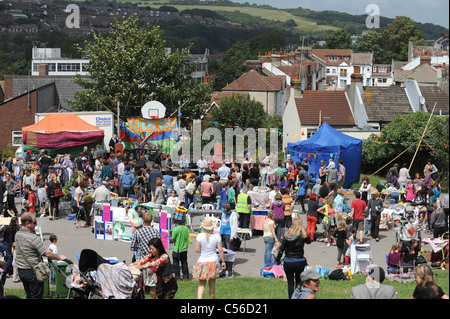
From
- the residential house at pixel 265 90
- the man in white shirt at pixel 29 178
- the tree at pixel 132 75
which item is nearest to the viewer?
the man in white shirt at pixel 29 178

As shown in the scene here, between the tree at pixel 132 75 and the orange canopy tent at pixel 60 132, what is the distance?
9020 mm

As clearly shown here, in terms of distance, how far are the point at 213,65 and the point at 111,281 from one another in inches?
5944

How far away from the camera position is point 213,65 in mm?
159500

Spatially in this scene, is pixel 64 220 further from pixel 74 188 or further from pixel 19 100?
pixel 19 100

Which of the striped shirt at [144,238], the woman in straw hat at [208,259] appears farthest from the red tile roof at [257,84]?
the woman in straw hat at [208,259]

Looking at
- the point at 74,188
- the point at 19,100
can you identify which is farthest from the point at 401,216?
the point at 19,100

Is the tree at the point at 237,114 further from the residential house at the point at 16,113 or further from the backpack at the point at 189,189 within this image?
the backpack at the point at 189,189

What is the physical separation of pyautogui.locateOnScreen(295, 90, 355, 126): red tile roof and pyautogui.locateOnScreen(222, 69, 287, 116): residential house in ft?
98.4

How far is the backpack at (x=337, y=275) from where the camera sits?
46.7ft

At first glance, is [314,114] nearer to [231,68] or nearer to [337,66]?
[231,68]

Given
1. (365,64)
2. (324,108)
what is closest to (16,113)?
(324,108)

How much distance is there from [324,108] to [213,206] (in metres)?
20.7

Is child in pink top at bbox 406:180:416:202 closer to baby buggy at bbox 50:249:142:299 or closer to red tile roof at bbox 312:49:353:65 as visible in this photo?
baby buggy at bbox 50:249:142:299

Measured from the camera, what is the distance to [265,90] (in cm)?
7038
